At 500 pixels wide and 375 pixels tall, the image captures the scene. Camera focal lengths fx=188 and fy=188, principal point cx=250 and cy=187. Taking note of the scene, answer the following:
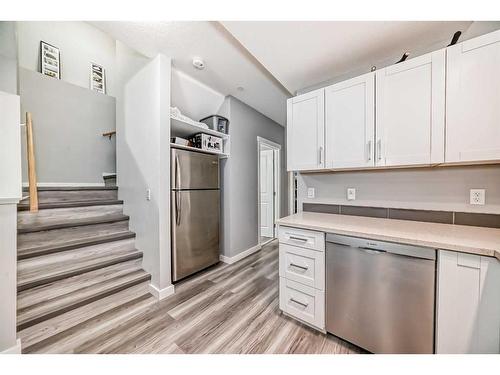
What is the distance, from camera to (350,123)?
5.21 ft

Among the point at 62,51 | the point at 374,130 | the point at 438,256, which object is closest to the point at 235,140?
the point at 374,130

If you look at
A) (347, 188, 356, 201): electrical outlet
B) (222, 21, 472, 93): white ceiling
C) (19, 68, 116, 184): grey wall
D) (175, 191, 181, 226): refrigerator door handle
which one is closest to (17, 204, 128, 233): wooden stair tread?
(175, 191, 181, 226): refrigerator door handle

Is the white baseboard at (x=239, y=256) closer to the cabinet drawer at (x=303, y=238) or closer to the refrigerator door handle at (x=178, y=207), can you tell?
the refrigerator door handle at (x=178, y=207)

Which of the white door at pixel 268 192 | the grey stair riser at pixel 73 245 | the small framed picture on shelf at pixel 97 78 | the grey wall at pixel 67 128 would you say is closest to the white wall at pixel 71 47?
the small framed picture on shelf at pixel 97 78

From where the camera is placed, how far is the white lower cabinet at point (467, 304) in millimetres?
893

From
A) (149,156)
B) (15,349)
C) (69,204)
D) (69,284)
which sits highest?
(149,156)

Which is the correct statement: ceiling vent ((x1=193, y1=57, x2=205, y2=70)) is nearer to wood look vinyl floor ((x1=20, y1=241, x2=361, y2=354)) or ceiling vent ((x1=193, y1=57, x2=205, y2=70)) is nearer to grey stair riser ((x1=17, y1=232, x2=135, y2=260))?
grey stair riser ((x1=17, y1=232, x2=135, y2=260))

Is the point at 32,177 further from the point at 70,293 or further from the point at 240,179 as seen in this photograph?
the point at 240,179

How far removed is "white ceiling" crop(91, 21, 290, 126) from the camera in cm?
158

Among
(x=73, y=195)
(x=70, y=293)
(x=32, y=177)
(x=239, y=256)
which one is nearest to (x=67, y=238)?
(x=70, y=293)

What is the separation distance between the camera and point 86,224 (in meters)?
2.06

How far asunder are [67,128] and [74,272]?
2.56 metres

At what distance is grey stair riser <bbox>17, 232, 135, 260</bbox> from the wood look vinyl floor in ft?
1.88
